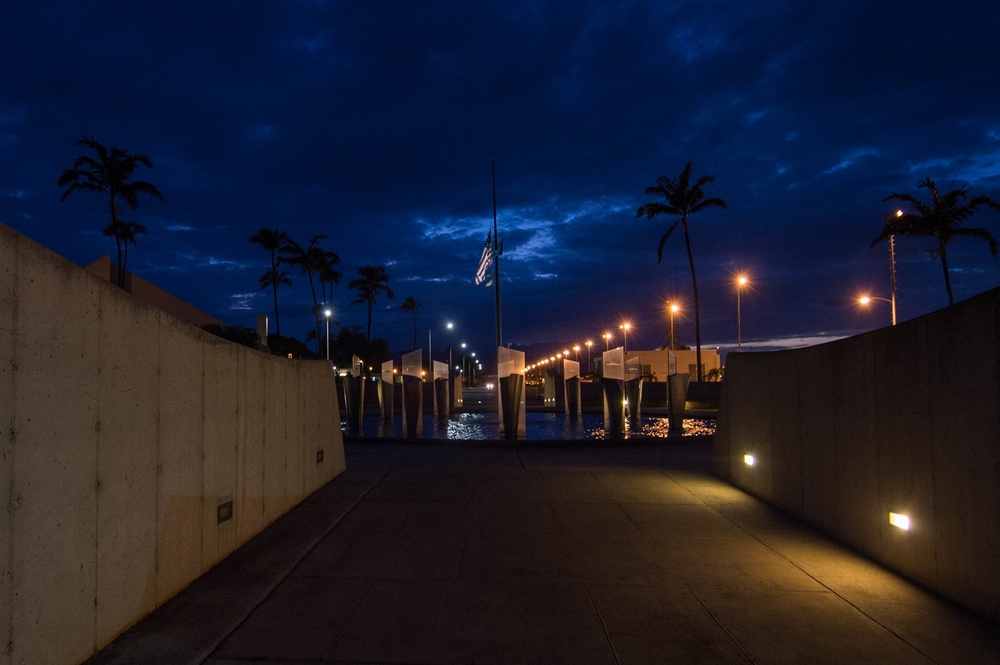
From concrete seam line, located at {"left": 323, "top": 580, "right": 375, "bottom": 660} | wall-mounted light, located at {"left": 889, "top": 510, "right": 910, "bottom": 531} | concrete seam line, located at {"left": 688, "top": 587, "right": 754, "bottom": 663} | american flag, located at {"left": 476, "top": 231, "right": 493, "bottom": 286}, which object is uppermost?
american flag, located at {"left": 476, "top": 231, "right": 493, "bottom": 286}

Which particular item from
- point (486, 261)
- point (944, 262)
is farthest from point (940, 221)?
point (486, 261)

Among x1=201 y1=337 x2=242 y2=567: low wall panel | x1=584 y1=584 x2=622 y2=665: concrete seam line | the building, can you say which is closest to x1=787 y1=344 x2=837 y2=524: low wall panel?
x1=584 y1=584 x2=622 y2=665: concrete seam line

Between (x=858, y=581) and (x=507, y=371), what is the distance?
42.2ft

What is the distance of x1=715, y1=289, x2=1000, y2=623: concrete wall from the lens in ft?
15.0

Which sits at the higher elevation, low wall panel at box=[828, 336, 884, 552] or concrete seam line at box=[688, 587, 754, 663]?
low wall panel at box=[828, 336, 884, 552]

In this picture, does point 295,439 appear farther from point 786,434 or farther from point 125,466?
point 786,434

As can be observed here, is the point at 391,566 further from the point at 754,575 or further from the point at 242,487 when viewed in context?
the point at 754,575

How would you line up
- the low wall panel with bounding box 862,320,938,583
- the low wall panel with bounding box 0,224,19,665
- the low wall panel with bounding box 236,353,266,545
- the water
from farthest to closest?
the water → the low wall panel with bounding box 236,353,266,545 → the low wall panel with bounding box 862,320,938,583 → the low wall panel with bounding box 0,224,19,665

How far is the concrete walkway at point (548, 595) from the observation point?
164 inches

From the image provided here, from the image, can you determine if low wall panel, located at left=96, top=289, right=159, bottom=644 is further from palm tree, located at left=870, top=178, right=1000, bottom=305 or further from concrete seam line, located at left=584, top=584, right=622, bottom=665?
palm tree, located at left=870, top=178, right=1000, bottom=305

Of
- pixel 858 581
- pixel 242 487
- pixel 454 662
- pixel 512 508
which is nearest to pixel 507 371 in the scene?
pixel 512 508

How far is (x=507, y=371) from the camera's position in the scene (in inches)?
704

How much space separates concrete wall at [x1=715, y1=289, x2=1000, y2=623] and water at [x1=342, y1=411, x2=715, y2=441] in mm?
9526

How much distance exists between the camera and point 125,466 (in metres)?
4.51
